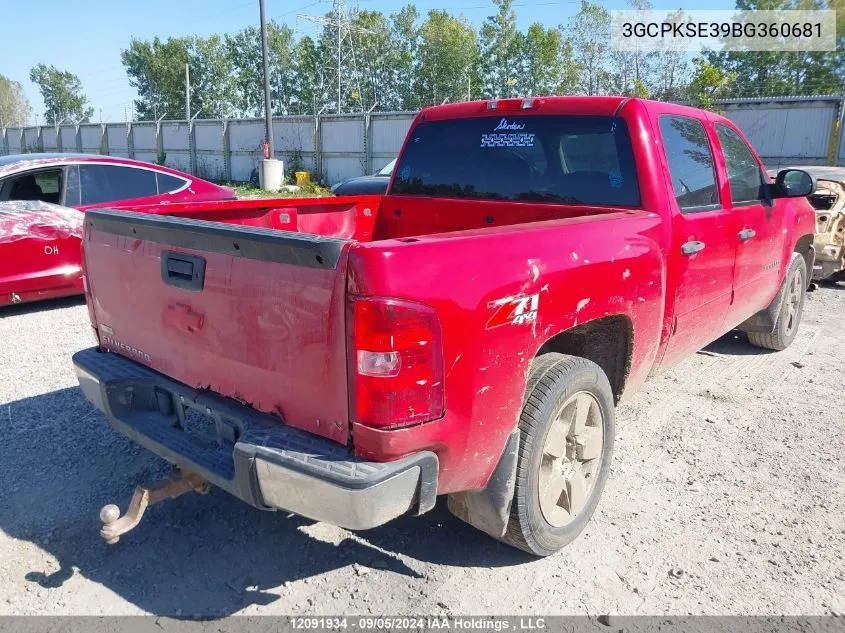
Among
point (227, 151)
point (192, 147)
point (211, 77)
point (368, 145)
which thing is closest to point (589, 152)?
point (368, 145)

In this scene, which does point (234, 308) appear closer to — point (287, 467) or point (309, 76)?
point (287, 467)

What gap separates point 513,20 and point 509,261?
61368 millimetres

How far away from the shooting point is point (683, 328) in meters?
3.72

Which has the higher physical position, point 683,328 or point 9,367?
point 683,328

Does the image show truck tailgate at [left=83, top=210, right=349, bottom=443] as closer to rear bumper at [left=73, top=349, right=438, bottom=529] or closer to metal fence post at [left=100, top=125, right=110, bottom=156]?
rear bumper at [left=73, top=349, right=438, bottom=529]

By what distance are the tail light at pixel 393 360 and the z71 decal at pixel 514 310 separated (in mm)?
267

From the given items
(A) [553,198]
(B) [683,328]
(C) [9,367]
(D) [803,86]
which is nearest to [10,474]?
(C) [9,367]

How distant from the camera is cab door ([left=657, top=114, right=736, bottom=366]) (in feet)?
11.5

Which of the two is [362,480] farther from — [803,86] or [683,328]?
[803,86]

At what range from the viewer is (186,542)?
310 centimetres

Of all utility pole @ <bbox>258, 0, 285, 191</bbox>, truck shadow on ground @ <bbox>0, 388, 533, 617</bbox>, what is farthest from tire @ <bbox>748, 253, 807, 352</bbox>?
utility pole @ <bbox>258, 0, 285, 191</bbox>

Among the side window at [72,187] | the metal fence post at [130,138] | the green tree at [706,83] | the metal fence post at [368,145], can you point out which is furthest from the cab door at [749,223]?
the metal fence post at [130,138]

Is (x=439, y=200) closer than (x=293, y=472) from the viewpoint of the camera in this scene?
No

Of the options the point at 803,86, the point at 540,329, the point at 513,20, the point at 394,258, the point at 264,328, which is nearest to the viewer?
the point at 394,258
